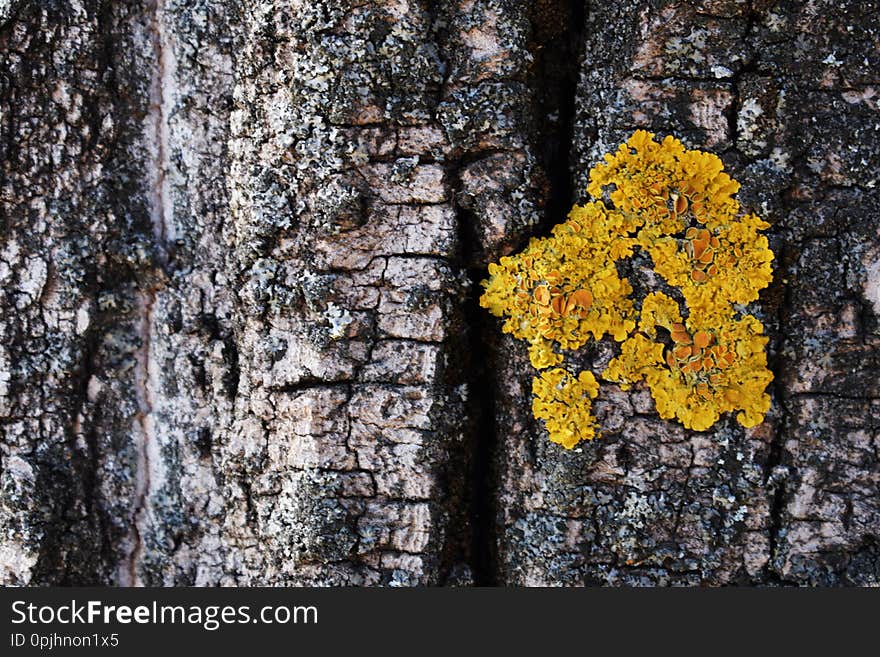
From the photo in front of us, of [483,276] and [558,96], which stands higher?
[558,96]

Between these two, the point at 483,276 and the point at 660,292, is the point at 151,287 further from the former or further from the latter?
the point at 660,292

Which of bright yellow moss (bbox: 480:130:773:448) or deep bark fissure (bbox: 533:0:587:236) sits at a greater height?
deep bark fissure (bbox: 533:0:587:236)

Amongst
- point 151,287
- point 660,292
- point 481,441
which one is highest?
point 151,287

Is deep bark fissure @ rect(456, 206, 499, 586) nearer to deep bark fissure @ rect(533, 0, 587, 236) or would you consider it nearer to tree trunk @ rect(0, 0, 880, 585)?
tree trunk @ rect(0, 0, 880, 585)

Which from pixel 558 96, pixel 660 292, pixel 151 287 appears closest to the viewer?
pixel 660 292

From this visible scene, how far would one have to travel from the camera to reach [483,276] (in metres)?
1.77

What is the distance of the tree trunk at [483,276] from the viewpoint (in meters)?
1.66

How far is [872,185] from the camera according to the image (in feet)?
5.41

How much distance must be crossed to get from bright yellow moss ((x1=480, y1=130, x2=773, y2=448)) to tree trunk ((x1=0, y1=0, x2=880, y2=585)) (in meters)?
0.05

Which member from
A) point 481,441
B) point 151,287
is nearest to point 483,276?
point 481,441

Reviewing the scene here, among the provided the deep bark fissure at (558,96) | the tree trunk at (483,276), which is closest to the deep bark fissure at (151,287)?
the tree trunk at (483,276)

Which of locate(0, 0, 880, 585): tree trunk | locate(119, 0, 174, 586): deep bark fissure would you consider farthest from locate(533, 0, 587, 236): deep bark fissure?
locate(119, 0, 174, 586): deep bark fissure

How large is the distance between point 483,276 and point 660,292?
369mm

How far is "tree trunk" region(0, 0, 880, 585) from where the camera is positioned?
166cm
